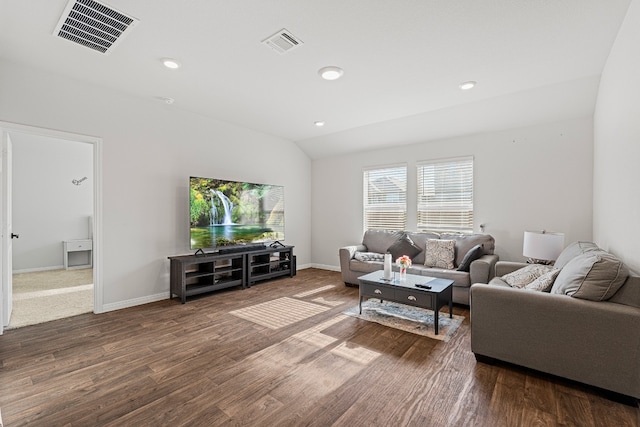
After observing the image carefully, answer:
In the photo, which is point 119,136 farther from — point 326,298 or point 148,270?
point 326,298

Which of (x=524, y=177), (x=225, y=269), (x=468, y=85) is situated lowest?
(x=225, y=269)

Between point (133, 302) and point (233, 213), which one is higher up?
point (233, 213)

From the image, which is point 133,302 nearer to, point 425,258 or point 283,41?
point 283,41

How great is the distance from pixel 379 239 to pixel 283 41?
11.6ft

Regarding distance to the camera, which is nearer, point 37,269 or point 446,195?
point 446,195

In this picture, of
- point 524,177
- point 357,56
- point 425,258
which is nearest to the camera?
point 357,56

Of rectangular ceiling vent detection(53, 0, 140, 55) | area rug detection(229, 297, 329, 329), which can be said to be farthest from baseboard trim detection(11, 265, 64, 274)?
rectangular ceiling vent detection(53, 0, 140, 55)

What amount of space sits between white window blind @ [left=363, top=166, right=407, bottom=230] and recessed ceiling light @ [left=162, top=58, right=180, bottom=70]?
12.3 feet

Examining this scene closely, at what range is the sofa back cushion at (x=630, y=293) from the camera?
6.11ft

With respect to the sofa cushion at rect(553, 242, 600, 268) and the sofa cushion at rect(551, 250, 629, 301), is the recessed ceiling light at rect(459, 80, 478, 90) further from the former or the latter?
the sofa cushion at rect(551, 250, 629, 301)

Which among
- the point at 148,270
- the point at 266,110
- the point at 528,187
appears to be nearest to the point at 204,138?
the point at 266,110

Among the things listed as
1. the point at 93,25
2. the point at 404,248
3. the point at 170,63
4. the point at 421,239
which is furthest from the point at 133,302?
the point at 421,239

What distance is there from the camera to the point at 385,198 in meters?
5.56

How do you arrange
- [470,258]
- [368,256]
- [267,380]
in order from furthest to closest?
[368,256] < [470,258] < [267,380]
